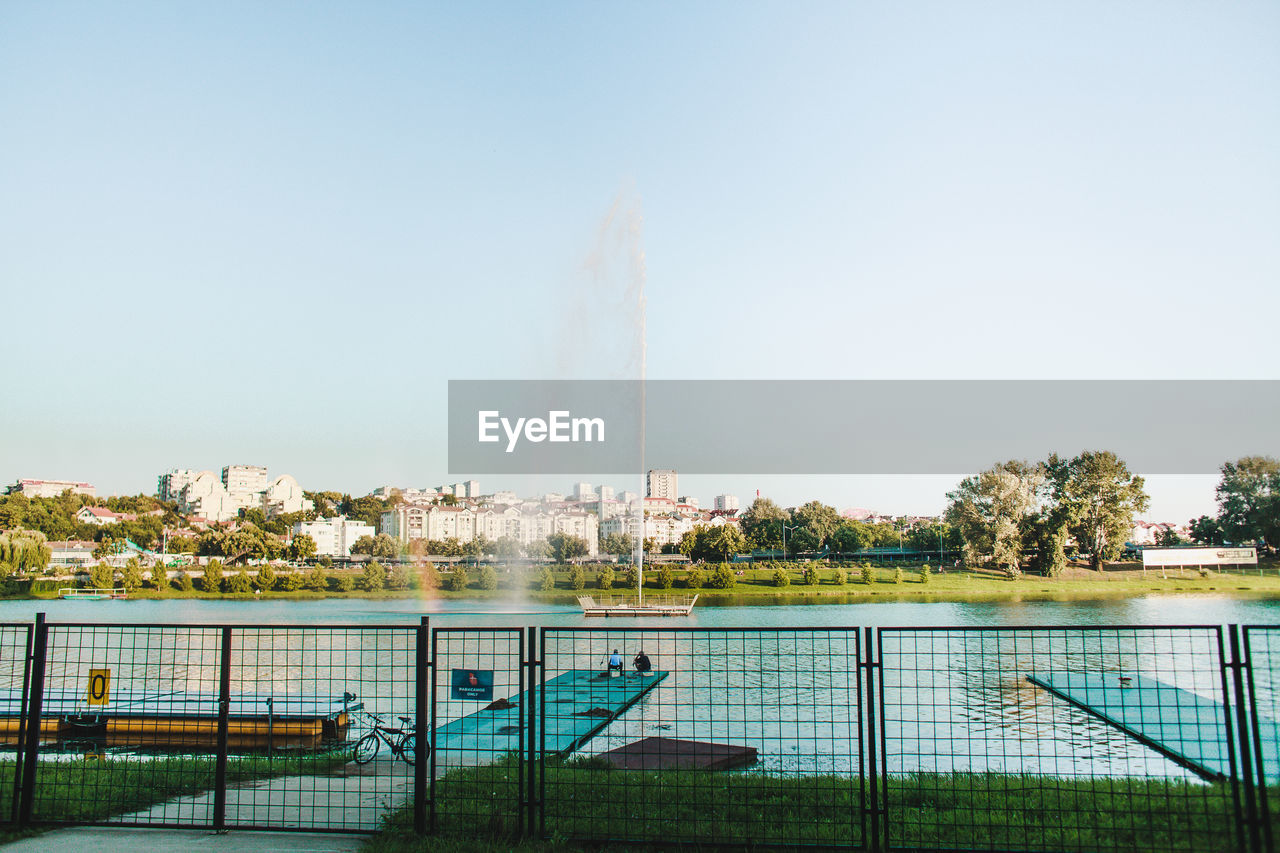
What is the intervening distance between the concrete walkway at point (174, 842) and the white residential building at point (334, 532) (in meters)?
159

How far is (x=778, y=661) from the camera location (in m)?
12.1

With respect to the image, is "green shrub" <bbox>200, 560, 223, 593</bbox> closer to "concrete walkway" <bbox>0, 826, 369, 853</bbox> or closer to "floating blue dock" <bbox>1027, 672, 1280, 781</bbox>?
"floating blue dock" <bbox>1027, 672, 1280, 781</bbox>

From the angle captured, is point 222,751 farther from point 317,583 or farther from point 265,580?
point 317,583

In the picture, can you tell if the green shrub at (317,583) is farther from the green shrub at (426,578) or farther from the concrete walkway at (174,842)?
the concrete walkway at (174,842)

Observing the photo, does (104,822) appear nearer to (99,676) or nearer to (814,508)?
(99,676)

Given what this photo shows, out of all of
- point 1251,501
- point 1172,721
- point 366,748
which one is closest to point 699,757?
point 366,748

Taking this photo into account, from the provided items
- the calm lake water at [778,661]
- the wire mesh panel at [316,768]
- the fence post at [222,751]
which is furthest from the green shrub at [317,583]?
the fence post at [222,751]

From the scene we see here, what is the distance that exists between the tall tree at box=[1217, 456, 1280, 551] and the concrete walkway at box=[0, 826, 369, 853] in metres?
97.2

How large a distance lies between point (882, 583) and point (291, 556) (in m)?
74.8

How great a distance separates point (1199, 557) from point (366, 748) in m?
89.7

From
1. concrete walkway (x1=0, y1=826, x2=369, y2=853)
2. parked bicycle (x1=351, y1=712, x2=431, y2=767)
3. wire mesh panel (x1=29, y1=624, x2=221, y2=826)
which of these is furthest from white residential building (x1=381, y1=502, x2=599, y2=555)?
concrete walkway (x1=0, y1=826, x2=369, y2=853)

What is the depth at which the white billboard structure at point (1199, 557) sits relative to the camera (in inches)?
3125

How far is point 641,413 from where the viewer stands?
48.0m

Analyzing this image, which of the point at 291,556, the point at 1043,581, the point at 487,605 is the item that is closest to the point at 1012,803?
the point at 487,605
